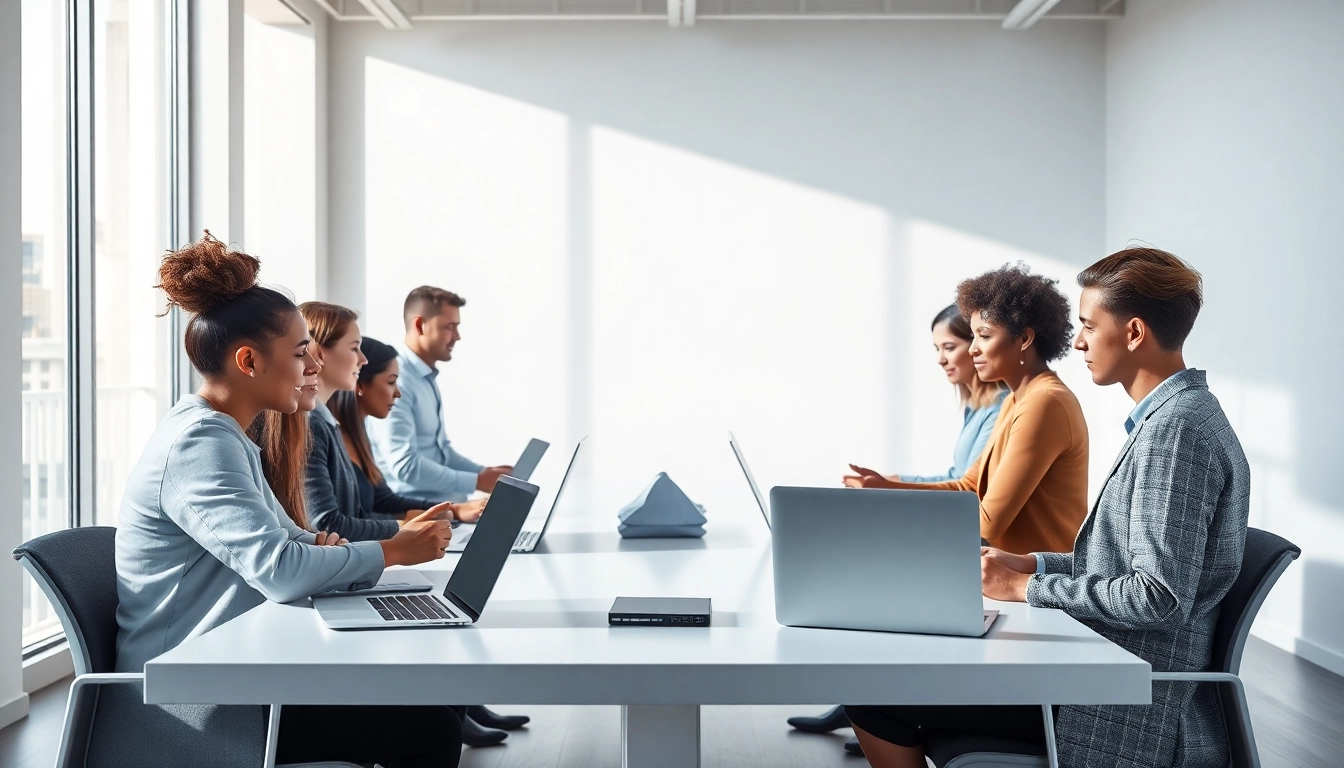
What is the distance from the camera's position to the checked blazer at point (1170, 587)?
174 cm

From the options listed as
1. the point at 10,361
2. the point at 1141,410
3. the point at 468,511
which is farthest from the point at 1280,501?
the point at 10,361

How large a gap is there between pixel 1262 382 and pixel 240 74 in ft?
17.1

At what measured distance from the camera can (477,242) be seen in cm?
665

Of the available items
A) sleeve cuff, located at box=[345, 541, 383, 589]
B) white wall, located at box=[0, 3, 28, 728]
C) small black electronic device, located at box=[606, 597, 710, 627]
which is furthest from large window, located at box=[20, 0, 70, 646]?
small black electronic device, located at box=[606, 597, 710, 627]

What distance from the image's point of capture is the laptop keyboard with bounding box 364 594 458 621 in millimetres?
1718

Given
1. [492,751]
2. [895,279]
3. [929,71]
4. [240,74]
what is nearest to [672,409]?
[895,279]

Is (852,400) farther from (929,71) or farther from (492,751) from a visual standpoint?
(492,751)

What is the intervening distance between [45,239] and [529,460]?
8.64 ft

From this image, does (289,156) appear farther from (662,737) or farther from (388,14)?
(662,737)

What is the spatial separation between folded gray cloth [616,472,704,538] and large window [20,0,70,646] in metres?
2.75

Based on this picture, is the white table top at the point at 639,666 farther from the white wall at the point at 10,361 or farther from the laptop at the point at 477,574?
the white wall at the point at 10,361

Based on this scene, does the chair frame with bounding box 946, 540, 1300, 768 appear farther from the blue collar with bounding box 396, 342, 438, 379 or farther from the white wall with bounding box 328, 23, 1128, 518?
the white wall with bounding box 328, 23, 1128, 518

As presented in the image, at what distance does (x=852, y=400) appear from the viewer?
664cm

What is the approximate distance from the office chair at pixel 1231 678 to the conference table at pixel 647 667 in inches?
10.0
